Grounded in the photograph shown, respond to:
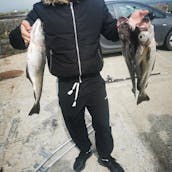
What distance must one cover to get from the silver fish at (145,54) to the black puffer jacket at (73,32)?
56 centimetres

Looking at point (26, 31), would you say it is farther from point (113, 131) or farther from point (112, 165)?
point (113, 131)

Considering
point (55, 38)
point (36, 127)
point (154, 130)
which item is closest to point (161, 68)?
point (154, 130)

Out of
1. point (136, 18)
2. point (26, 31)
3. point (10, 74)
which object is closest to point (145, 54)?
point (136, 18)

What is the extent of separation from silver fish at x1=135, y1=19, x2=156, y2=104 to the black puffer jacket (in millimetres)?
556

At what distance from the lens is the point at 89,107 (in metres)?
2.96

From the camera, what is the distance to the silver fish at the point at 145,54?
6.34 feet

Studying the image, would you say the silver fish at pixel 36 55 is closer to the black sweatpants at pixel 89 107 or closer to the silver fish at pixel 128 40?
the black sweatpants at pixel 89 107

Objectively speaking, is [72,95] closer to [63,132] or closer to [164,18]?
[63,132]

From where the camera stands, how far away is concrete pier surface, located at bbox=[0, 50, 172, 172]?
352cm

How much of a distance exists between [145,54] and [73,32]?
2.53ft

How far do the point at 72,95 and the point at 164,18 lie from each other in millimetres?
6302

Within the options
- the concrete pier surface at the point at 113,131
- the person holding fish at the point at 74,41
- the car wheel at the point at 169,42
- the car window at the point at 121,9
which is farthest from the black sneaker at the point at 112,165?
the car wheel at the point at 169,42

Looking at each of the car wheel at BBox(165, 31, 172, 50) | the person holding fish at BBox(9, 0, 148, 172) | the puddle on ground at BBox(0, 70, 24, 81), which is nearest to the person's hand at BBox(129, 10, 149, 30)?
the person holding fish at BBox(9, 0, 148, 172)

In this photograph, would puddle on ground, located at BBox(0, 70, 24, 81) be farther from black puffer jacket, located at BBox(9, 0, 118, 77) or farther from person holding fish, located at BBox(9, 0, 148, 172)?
black puffer jacket, located at BBox(9, 0, 118, 77)
